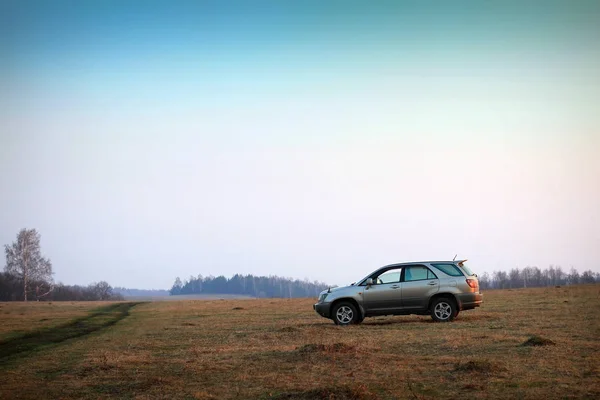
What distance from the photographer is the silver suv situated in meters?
21.7

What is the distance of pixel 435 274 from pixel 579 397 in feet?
41.1

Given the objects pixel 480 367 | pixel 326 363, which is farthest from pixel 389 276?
pixel 480 367

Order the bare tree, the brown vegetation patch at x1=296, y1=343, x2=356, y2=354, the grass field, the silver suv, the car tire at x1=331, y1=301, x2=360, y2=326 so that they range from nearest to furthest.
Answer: the grass field → the brown vegetation patch at x1=296, y1=343, x2=356, y2=354 → the silver suv → the car tire at x1=331, y1=301, x2=360, y2=326 → the bare tree

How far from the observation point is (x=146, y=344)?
18.9 m

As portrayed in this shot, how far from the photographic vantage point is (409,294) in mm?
21844

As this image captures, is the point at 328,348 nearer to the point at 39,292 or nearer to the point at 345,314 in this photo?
the point at 345,314

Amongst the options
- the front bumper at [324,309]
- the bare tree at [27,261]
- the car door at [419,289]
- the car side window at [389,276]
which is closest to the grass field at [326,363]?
the car door at [419,289]

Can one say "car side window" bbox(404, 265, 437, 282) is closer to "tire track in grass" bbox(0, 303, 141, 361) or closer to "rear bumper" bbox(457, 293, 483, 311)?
"rear bumper" bbox(457, 293, 483, 311)

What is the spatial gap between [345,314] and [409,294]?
2273mm

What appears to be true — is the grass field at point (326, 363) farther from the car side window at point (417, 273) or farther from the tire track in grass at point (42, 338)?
the car side window at point (417, 273)

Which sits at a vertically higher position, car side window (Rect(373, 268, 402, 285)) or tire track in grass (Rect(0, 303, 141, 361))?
car side window (Rect(373, 268, 402, 285))

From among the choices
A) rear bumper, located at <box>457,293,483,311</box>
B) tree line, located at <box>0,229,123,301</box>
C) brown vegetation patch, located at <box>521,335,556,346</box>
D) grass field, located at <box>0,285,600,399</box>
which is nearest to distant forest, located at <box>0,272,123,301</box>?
tree line, located at <box>0,229,123,301</box>

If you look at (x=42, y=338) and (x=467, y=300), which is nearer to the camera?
(x=467, y=300)

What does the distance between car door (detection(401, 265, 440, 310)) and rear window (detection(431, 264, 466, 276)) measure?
349mm
